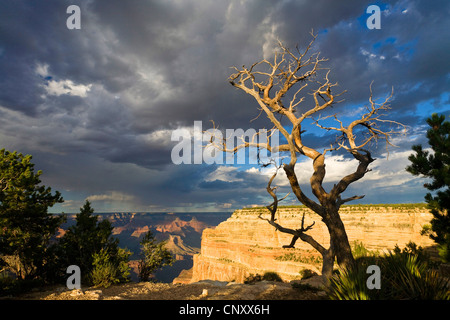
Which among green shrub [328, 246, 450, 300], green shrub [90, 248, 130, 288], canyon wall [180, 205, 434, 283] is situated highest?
green shrub [328, 246, 450, 300]

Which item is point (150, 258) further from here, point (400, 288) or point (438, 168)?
point (438, 168)

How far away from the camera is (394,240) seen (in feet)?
119

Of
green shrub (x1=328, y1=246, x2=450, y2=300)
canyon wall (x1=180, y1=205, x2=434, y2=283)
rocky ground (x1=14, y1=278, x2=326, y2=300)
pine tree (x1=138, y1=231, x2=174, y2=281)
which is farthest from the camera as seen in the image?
canyon wall (x1=180, y1=205, x2=434, y2=283)

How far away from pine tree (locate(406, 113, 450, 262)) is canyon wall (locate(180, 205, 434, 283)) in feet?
37.8

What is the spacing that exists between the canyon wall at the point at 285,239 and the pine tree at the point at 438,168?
37.8 feet

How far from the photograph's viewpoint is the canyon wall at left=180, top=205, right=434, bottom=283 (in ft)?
118

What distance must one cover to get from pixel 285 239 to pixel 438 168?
133 ft

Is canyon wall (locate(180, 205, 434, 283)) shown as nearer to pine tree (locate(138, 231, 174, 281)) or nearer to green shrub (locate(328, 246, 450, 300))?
pine tree (locate(138, 231, 174, 281))

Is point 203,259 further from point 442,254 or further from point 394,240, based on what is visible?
point 442,254

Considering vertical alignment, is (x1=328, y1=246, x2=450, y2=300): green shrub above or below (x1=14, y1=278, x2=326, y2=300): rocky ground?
above

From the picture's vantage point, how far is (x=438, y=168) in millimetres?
12875

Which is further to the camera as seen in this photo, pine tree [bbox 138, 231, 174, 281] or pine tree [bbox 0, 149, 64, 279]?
pine tree [bbox 138, 231, 174, 281]

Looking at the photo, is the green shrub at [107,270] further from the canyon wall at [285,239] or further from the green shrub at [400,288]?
the canyon wall at [285,239]

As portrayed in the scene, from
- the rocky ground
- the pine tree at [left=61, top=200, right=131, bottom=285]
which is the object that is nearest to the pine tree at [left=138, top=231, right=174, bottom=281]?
the pine tree at [left=61, top=200, right=131, bottom=285]
